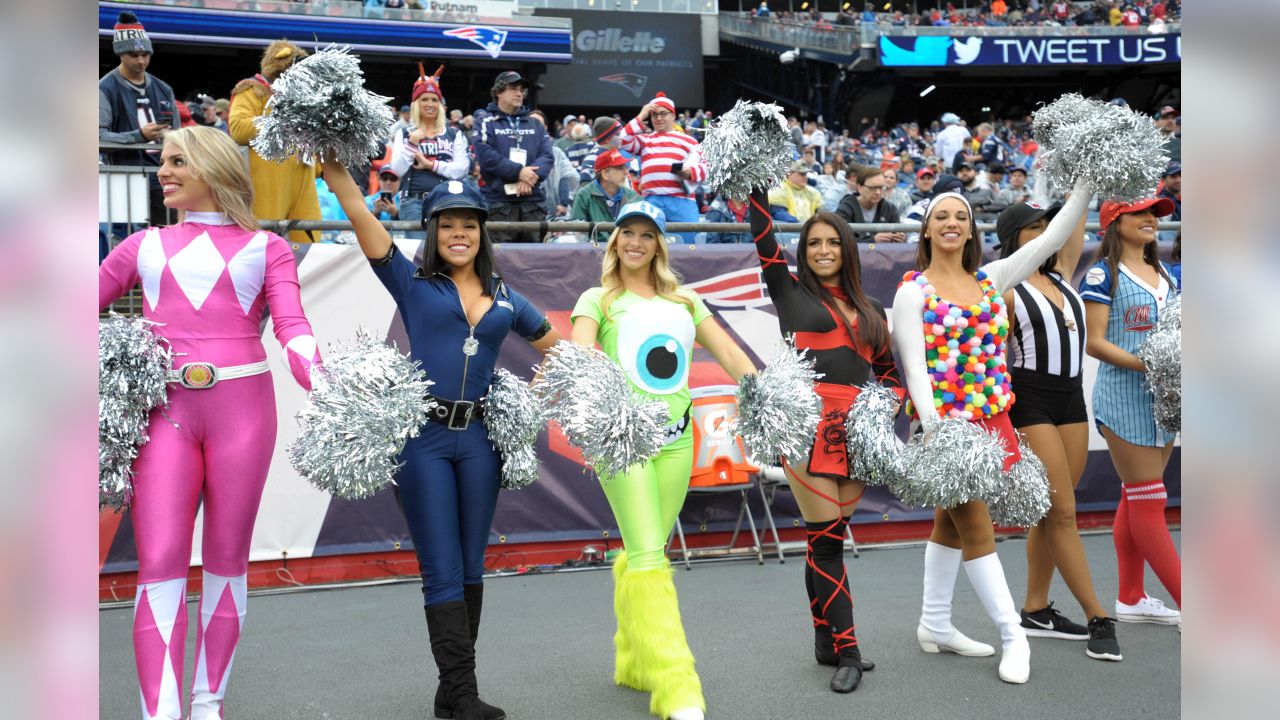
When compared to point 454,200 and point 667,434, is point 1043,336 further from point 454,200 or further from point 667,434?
point 454,200

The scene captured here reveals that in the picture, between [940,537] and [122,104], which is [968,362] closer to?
[940,537]

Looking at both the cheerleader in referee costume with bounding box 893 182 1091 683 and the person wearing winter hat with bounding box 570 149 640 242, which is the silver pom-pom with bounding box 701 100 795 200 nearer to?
the cheerleader in referee costume with bounding box 893 182 1091 683

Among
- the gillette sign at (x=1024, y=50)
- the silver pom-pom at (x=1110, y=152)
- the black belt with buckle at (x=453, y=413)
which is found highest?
the gillette sign at (x=1024, y=50)

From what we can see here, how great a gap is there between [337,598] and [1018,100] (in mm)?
30463

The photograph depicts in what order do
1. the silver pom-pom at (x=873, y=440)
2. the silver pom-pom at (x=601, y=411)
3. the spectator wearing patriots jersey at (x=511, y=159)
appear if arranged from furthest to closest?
the spectator wearing patriots jersey at (x=511, y=159) < the silver pom-pom at (x=873, y=440) < the silver pom-pom at (x=601, y=411)

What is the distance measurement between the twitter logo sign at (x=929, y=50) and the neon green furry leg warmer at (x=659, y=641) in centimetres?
2756

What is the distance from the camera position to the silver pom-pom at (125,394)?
323 centimetres

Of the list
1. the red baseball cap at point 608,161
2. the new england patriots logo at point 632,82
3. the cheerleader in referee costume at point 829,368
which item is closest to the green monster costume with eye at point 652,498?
the cheerleader in referee costume at point 829,368

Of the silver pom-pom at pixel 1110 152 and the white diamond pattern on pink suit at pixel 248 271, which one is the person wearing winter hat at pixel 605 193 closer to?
the silver pom-pom at pixel 1110 152

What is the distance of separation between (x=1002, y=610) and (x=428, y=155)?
5.07 meters

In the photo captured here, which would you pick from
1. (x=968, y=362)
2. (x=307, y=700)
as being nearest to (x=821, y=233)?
(x=968, y=362)

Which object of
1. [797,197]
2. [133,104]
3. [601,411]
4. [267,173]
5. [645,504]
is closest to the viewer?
[601,411]

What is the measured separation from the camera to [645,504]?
4012 mm

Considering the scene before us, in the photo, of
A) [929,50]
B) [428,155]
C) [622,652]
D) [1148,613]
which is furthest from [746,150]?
[929,50]
